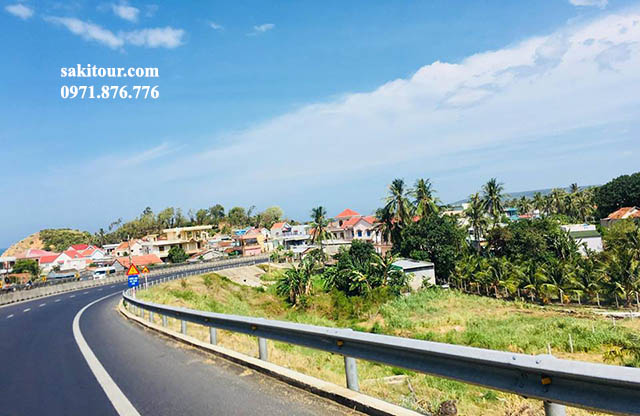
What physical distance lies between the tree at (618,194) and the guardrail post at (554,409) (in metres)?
105

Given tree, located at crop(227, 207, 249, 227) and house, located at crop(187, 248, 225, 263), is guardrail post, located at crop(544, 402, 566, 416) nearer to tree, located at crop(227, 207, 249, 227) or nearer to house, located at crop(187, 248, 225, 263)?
house, located at crop(187, 248, 225, 263)

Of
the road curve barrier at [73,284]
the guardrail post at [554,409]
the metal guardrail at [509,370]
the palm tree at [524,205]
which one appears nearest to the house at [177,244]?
the road curve barrier at [73,284]

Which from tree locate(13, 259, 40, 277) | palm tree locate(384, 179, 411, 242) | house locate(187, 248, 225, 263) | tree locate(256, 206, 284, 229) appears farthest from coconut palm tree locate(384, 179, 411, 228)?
tree locate(256, 206, 284, 229)

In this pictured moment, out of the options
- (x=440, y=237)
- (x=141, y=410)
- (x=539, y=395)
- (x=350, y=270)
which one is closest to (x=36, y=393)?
(x=141, y=410)

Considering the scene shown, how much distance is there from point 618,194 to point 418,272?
66661 millimetres

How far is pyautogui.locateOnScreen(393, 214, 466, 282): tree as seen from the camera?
54.2m

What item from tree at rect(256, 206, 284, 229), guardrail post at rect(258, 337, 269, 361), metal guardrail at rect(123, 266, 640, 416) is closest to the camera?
metal guardrail at rect(123, 266, 640, 416)

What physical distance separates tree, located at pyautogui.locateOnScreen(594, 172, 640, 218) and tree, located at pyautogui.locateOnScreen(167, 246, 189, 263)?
303 ft

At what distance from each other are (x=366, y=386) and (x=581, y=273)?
42757 mm

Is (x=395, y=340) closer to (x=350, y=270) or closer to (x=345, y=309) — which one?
(x=345, y=309)

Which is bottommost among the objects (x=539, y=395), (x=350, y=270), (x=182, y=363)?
(x=350, y=270)

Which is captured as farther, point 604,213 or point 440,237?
point 604,213

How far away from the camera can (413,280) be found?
49.7 meters

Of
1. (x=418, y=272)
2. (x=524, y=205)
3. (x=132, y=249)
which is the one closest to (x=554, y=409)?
(x=418, y=272)
